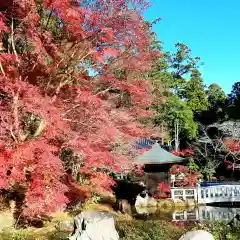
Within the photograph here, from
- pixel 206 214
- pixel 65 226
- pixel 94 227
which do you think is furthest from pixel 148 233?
pixel 206 214

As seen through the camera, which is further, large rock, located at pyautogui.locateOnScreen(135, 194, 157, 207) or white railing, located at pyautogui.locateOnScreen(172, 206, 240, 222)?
large rock, located at pyautogui.locateOnScreen(135, 194, 157, 207)

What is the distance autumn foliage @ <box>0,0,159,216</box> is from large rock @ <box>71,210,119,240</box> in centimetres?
190

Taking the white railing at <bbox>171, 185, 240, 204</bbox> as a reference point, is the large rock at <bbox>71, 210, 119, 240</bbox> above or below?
below

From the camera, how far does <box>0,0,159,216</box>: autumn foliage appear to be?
8.55 metres

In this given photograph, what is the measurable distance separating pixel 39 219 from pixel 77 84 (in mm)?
4268

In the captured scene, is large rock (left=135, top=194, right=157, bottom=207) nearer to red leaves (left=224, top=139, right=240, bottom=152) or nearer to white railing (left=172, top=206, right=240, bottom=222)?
white railing (left=172, top=206, right=240, bottom=222)

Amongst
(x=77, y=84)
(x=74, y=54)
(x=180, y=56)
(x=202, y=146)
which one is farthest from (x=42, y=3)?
(x=180, y=56)

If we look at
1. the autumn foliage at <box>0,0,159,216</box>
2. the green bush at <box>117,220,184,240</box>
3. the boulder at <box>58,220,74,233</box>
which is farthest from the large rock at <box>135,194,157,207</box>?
the green bush at <box>117,220,184,240</box>

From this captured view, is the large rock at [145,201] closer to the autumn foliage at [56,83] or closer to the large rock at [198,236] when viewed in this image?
the autumn foliage at [56,83]

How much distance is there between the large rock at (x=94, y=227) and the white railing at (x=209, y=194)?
10.1m

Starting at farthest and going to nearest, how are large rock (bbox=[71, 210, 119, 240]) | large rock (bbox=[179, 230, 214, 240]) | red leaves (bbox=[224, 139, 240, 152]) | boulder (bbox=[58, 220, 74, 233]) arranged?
red leaves (bbox=[224, 139, 240, 152]) → boulder (bbox=[58, 220, 74, 233]) → large rock (bbox=[71, 210, 119, 240]) → large rock (bbox=[179, 230, 214, 240])

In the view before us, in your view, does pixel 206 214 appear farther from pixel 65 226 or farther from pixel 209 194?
pixel 65 226

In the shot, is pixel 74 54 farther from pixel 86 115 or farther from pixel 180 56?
pixel 180 56

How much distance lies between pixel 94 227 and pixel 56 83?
5245 millimetres
